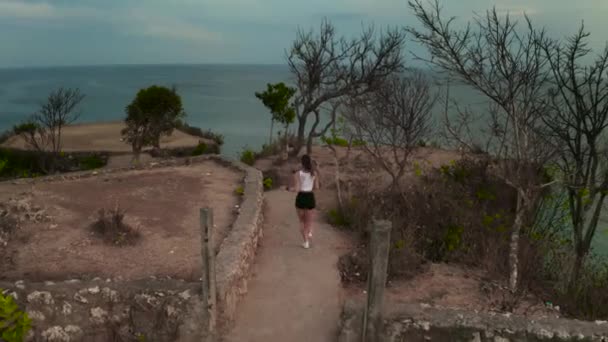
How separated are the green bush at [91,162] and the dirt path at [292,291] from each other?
1348cm

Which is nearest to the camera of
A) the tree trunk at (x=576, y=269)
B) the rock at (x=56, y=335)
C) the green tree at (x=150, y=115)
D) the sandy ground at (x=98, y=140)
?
the rock at (x=56, y=335)

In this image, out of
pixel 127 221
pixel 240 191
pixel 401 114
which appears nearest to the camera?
pixel 127 221

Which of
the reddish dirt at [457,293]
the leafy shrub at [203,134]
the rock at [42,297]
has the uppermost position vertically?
the leafy shrub at [203,134]

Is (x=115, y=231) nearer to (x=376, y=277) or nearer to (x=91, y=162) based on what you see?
(x=376, y=277)

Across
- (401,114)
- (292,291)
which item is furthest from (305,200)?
(401,114)

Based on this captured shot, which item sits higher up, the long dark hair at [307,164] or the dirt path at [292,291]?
the long dark hair at [307,164]

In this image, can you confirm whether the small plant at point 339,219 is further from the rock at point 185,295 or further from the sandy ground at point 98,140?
the sandy ground at point 98,140

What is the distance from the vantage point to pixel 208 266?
534 cm

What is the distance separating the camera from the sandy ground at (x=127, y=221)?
679 centimetres

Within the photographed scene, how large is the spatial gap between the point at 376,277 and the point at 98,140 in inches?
880

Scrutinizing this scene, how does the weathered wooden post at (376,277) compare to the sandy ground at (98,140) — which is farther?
the sandy ground at (98,140)

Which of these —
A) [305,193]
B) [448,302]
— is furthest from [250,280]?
[448,302]

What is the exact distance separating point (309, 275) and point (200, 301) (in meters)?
2.25

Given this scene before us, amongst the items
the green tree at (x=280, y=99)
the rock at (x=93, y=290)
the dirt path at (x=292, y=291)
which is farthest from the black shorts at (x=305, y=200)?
the green tree at (x=280, y=99)
